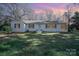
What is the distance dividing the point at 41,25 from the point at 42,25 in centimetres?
1

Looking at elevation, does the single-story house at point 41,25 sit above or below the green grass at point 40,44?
above

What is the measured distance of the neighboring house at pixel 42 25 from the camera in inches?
176

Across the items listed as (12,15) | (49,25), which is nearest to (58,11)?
(49,25)

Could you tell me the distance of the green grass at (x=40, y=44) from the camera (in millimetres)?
4449

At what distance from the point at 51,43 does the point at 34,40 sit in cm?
18

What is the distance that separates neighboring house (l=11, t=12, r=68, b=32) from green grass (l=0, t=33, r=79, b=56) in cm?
5

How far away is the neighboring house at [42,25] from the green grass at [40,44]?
0.17ft

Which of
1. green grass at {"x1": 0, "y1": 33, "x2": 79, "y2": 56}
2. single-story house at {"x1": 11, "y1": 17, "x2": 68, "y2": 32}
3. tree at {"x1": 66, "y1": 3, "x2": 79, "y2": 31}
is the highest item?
tree at {"x1": 66, "y1": 3, "x2": 79, "y2": 31}

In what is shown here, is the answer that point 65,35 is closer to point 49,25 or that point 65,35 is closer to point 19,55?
point 49,25

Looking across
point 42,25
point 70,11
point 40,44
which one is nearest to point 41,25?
point 42,25

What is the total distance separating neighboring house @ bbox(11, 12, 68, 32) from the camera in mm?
4465

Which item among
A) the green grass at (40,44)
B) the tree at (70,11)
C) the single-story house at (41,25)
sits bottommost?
the green grass at (40,44)

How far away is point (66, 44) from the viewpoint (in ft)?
14.7

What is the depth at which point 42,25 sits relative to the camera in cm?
447
